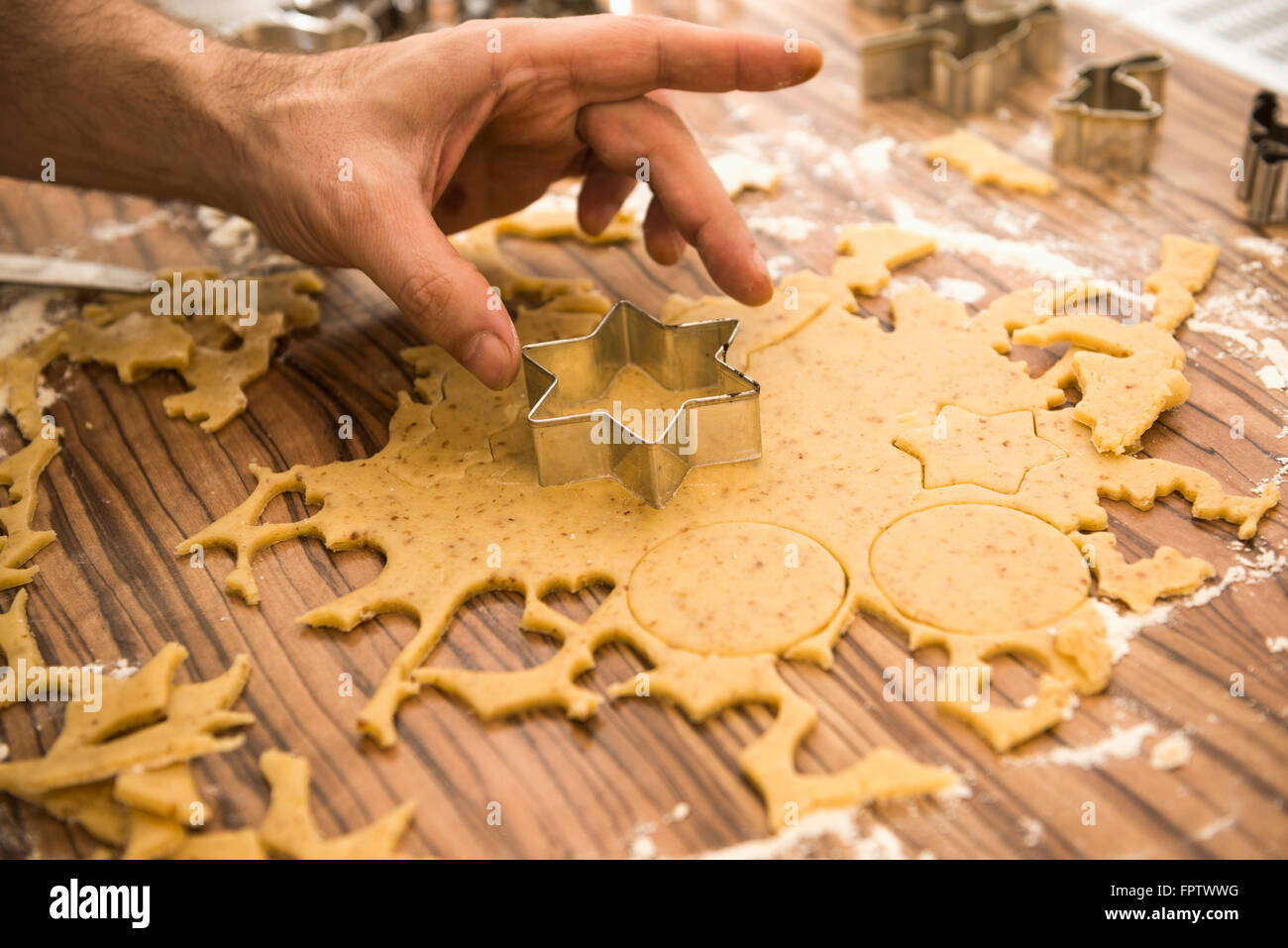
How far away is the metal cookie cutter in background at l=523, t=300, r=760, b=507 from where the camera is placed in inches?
50.2

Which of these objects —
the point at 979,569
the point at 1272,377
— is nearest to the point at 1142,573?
the point at 979,569

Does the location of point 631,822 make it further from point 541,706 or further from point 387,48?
point 387,48

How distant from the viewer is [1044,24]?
2.11 m

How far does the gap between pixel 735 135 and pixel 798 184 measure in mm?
225

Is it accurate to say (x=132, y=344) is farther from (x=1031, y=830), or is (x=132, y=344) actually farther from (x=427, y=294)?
(x=1031, y=830)

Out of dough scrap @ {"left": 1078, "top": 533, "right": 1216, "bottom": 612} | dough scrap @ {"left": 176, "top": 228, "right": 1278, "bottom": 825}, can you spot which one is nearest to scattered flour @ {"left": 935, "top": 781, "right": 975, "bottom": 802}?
dough scrap @ {"left": 176, "top": 228, "right": 1278, "bottom": 825}

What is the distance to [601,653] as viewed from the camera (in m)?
1.15

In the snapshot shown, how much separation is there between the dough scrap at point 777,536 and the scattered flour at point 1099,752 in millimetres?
27

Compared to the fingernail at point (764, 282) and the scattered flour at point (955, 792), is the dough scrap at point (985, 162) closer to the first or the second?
the fingernail at point (764, 282)

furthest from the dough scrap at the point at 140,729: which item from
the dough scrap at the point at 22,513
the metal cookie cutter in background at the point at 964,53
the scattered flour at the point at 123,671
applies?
the metal cookie cutter in background at the point at 964,53

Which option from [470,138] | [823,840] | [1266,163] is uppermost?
[470,138]

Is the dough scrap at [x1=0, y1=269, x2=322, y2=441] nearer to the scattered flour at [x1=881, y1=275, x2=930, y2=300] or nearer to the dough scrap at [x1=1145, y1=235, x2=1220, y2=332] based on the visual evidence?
the scattered flour at [x1=881, y1=275, x2=930, y2=300]

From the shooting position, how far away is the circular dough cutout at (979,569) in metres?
1.13

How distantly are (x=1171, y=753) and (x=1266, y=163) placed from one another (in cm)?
109
